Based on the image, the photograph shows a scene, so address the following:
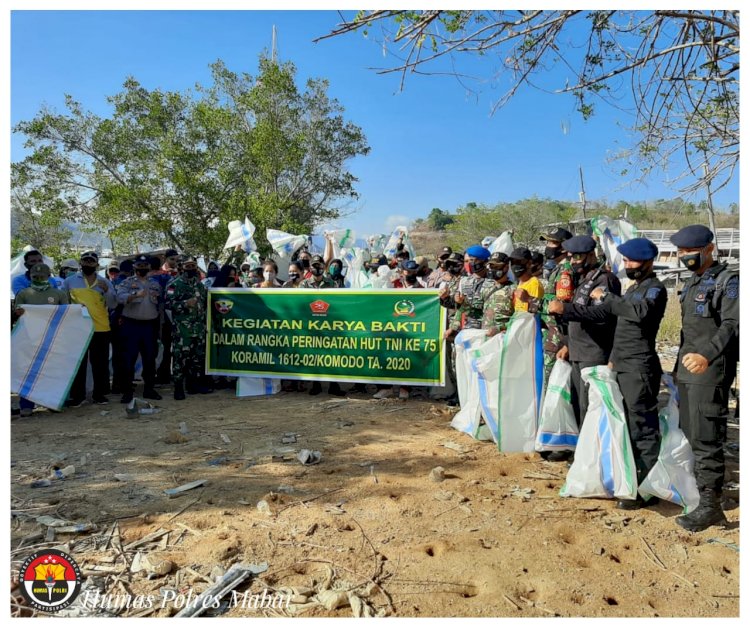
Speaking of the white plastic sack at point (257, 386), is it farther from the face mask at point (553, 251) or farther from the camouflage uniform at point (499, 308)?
the face mask at point (553, 251)

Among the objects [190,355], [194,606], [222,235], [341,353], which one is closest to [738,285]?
[194,606]

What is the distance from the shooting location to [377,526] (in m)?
3.22

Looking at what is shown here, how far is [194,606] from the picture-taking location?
8.09 ft

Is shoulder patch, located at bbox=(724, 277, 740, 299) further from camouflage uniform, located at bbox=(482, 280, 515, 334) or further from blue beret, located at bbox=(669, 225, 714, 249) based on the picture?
camouflage uniform, located at bbox=(482, 280, 515, 334)

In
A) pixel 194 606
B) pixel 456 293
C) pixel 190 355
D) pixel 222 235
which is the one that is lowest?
pixel 194 606

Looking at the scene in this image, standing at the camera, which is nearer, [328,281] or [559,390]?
[559,390]

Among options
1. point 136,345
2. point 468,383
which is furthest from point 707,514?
point 136,345

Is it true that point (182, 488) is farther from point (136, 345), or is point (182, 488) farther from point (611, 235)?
point (611, 235)

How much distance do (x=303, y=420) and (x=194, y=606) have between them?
10.2ft

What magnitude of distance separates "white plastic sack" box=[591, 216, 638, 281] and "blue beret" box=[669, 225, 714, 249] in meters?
1.81

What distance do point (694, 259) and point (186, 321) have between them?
17.6ft

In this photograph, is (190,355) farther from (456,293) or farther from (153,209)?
(153,209)

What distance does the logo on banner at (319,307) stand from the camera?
6484 millimetres
